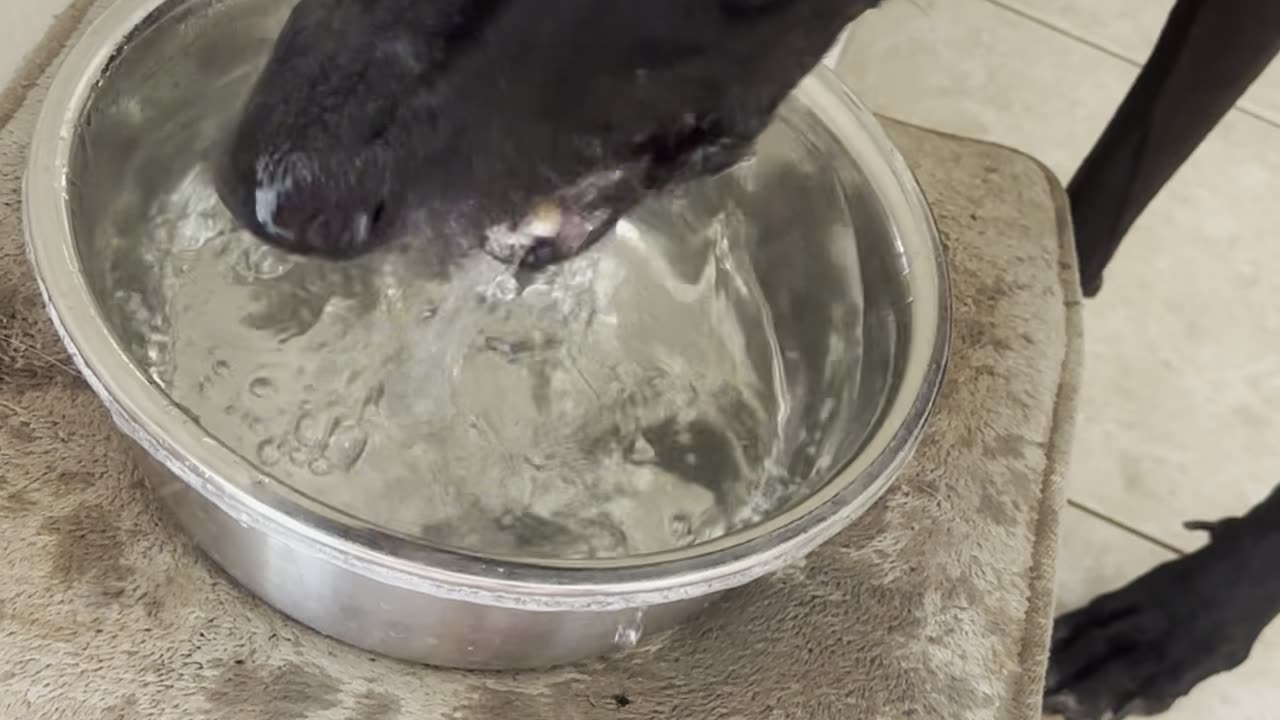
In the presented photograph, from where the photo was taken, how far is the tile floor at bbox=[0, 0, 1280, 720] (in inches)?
49.8

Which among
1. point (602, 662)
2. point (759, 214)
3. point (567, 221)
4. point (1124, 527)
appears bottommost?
point (1124, 527)

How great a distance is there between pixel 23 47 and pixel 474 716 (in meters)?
0.61

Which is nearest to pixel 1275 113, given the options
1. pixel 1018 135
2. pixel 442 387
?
pixel 1018 135

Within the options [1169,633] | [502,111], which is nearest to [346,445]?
[502,111]

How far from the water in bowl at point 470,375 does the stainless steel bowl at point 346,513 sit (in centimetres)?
4

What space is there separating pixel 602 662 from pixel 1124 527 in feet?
2.00

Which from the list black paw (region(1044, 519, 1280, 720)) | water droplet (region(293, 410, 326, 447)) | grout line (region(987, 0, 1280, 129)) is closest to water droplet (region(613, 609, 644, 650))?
water droplet (region(293, 410, 326, 447))

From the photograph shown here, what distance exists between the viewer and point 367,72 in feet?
2.05

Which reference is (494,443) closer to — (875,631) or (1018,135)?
(875,631)

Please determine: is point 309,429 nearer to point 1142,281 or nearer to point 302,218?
point 302,218

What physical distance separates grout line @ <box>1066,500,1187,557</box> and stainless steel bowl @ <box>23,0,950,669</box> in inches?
16.8

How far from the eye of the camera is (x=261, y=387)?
2.94 ft

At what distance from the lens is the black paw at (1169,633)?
1099 mm

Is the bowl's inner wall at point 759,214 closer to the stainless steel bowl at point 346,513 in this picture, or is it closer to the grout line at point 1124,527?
the stainless steel bowl at point 346,513
